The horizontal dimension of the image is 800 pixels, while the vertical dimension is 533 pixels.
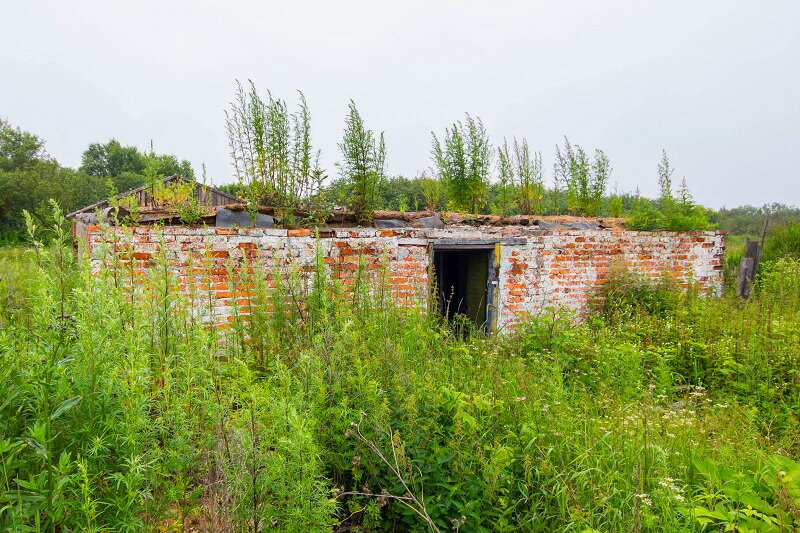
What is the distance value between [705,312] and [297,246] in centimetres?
629

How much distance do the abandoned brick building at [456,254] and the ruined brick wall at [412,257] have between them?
14mm

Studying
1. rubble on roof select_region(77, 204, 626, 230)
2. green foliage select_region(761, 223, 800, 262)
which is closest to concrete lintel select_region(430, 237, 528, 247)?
rubble on roof select_region(77, 204, 626, 230)

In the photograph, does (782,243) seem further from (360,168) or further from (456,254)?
(360,168)

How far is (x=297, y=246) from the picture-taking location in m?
5.37

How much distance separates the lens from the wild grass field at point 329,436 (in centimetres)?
191

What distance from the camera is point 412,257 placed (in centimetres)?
611

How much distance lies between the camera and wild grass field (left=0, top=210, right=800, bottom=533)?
191cm

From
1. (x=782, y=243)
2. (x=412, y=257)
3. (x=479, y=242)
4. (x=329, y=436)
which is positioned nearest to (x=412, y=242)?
(x=412, y=257)

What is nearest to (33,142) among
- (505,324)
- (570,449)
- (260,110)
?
(260,110)

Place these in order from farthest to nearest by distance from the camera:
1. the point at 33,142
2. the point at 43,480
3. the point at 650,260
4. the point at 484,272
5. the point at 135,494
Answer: the point at 33,142 → the point at 650,260 → the point at 484,272 → the point at 135,494 → the point at 43,480

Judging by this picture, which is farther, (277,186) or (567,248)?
(567,248)

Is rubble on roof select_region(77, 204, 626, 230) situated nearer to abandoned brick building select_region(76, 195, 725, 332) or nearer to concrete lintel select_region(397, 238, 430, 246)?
abandoned brick building select_region(76, 195, 725, 332)

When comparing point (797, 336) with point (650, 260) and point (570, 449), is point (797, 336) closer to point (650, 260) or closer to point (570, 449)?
point (650, 260)

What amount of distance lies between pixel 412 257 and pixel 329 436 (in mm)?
3684
